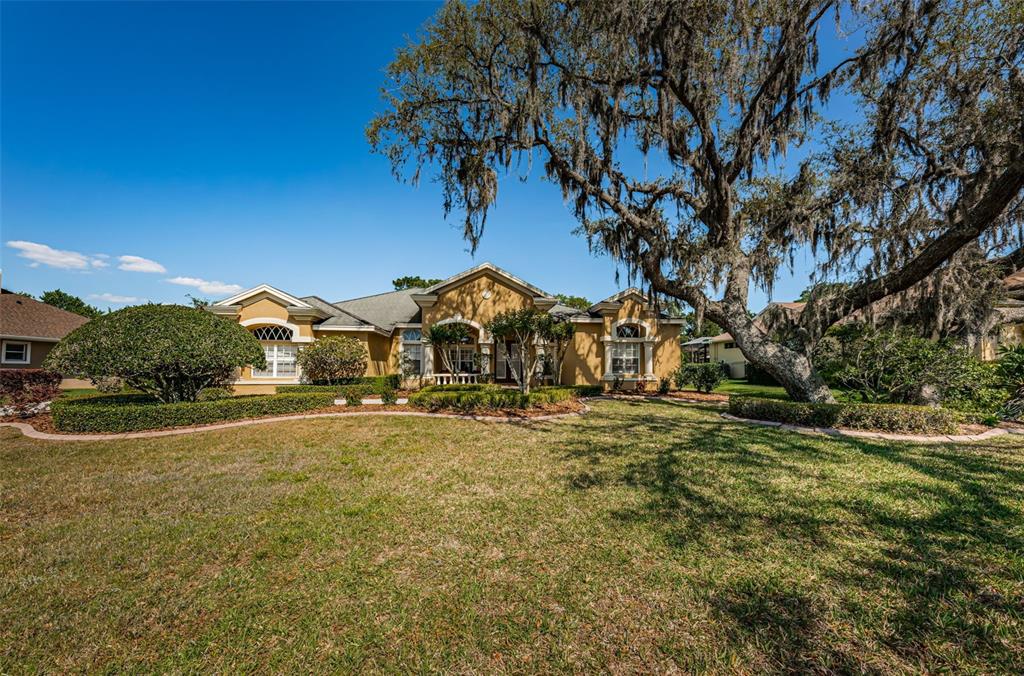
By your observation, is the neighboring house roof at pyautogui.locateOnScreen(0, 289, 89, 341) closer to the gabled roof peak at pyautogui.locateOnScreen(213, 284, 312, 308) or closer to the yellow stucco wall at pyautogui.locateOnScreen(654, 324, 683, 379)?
the gabled roof peak at pyautogui.locateOnScreen(213, 284, 312, 308)

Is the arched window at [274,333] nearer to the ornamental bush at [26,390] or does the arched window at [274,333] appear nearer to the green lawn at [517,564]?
the ornamental bush at [26,390]

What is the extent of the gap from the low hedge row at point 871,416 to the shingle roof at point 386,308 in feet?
49.0

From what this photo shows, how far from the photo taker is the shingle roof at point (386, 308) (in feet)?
66.1

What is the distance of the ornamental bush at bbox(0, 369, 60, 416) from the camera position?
38.7 ft

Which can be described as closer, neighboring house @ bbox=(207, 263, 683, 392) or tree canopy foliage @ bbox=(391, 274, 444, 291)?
neighboring house @ bbox=(207, 263, 683, 392)

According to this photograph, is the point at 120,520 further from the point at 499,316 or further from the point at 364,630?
the point at 499,316

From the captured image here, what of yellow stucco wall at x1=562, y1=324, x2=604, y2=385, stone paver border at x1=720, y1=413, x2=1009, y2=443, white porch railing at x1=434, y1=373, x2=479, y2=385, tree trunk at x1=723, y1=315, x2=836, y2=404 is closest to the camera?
stone paver border at x1=720, y1=413, x2=1009, y2=443

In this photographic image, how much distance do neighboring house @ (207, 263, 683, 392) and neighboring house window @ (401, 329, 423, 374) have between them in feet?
0.15

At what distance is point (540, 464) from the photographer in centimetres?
662

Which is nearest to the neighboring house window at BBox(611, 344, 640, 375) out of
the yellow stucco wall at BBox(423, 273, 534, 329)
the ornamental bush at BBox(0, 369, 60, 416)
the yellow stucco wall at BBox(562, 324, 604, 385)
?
the yellow stucco wall at BBox(562, 324, 604, 385)

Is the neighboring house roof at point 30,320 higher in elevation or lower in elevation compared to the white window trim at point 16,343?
higher

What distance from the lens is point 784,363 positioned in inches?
447

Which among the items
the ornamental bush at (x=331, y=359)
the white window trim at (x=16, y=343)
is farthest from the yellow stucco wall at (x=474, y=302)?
the white window trim at (x=16, y=343)

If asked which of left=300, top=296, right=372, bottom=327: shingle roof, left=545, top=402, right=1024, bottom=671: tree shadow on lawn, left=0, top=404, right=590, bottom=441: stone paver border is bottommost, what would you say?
left=545, top=402, right=1024, bottom=671: tree shadow on lawn
